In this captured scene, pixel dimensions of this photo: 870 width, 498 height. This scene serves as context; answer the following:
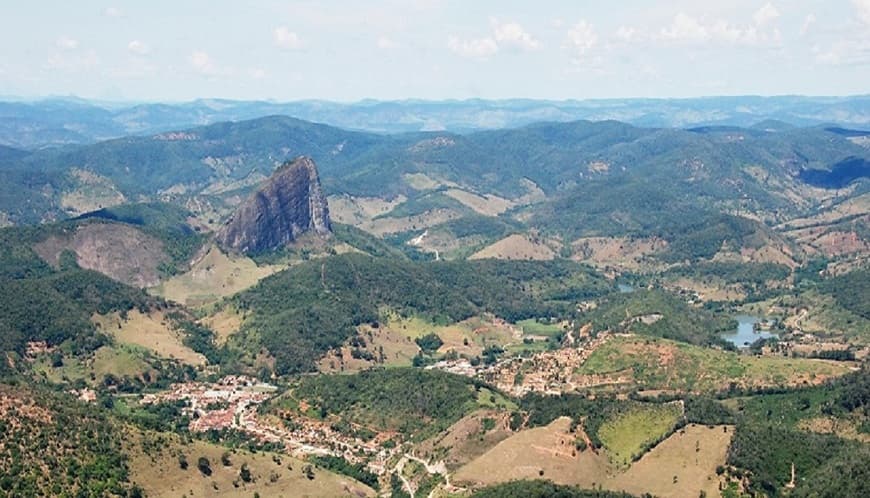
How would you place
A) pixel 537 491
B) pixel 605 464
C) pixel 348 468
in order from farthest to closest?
1. pixel 348 468
2. pixel 605 464
3. pixel 537 491

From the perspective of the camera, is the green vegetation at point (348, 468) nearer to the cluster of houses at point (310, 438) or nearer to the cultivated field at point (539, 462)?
the cluster of houses at point (310, 438)

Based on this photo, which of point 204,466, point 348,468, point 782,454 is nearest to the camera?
point 204,466

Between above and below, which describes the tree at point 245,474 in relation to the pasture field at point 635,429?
below

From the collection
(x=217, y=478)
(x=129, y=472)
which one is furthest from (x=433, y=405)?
(x=129, y=472)

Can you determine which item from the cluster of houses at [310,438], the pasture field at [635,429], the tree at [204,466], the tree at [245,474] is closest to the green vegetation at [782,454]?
the pasture field at [635,429]

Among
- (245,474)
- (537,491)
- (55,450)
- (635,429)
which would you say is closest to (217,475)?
(245,474)

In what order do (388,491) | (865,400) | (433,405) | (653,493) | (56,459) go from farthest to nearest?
(433,405) < (865,400) < (388,491) < (653,493) < (56,459)

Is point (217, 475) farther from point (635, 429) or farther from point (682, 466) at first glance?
point (682, 466)

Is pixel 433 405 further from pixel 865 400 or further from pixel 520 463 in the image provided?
pixel 865 400

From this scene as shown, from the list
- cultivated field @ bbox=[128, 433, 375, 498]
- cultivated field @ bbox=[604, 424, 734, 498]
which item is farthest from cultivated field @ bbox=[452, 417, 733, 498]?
cultivated field @ bbox=[128, 433, 375, 498]

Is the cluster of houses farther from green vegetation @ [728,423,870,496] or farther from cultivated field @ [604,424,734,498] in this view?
green vegetation @ [728,423,870,496]

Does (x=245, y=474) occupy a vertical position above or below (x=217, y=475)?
below
